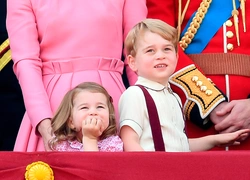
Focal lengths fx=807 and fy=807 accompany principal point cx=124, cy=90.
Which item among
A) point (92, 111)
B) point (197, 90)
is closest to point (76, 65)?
point (92, 111)

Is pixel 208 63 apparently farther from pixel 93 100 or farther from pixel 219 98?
pixel 93 100

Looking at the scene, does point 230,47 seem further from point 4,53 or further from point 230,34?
point 4,53

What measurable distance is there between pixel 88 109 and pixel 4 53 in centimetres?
115

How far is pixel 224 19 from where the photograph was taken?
2.93 meters

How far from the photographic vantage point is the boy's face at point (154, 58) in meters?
2.54

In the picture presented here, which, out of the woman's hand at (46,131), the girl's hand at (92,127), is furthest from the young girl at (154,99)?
the woman's hand at (46,131)

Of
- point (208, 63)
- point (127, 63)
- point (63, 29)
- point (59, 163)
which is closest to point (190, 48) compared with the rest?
point (208, 63)

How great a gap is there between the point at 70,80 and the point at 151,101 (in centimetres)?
33

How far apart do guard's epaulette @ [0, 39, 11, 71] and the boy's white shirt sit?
109 cm

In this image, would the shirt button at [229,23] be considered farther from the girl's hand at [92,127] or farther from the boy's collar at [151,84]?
the girl's hand at [92,127]

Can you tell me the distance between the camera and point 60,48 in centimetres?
273

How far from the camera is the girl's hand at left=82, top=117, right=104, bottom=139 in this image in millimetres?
2369

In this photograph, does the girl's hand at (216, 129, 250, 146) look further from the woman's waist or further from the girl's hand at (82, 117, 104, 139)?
the girl's hand at (82, 117, 104, 139)

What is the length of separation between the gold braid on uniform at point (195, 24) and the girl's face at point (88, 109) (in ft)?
1.83
